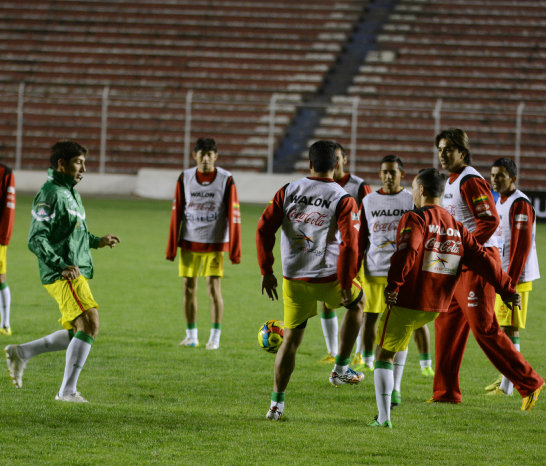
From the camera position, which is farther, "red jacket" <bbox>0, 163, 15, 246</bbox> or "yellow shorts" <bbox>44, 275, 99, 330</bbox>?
"red jacket" <bbox>0, 163, 15, 246</bbox>

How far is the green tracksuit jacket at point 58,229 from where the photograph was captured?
6109 mm

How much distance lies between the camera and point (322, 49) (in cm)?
3078

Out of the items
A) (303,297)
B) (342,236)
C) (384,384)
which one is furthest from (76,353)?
(384,384)

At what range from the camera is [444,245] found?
5.80m

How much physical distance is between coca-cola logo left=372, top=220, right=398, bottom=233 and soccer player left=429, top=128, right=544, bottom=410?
35.6 inches

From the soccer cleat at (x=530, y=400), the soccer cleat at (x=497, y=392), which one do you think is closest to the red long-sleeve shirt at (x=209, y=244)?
the soccer cleat at (x=497, y=392)

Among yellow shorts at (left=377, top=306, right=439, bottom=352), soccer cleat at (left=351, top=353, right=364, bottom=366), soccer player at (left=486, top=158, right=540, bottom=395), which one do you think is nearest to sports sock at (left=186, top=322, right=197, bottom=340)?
soccer cleat at (left=351, top=353, right=364, bottom=366)

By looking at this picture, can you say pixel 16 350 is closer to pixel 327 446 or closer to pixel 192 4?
pixel 327 446

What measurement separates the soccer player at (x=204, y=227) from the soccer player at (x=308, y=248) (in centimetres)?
271

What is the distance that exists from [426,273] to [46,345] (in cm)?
276

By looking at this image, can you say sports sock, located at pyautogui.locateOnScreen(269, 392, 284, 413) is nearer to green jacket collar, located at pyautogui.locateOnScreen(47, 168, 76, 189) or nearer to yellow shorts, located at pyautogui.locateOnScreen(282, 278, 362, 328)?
yellow shorts, located at pyautogui.locateOnScreen(282, 278, 362, 328)

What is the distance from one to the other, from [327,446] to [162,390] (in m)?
1.91

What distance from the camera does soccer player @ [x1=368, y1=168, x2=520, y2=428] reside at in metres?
5.70

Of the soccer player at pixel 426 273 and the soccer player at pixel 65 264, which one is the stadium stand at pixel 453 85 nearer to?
the soccer player at pixel 426 273
